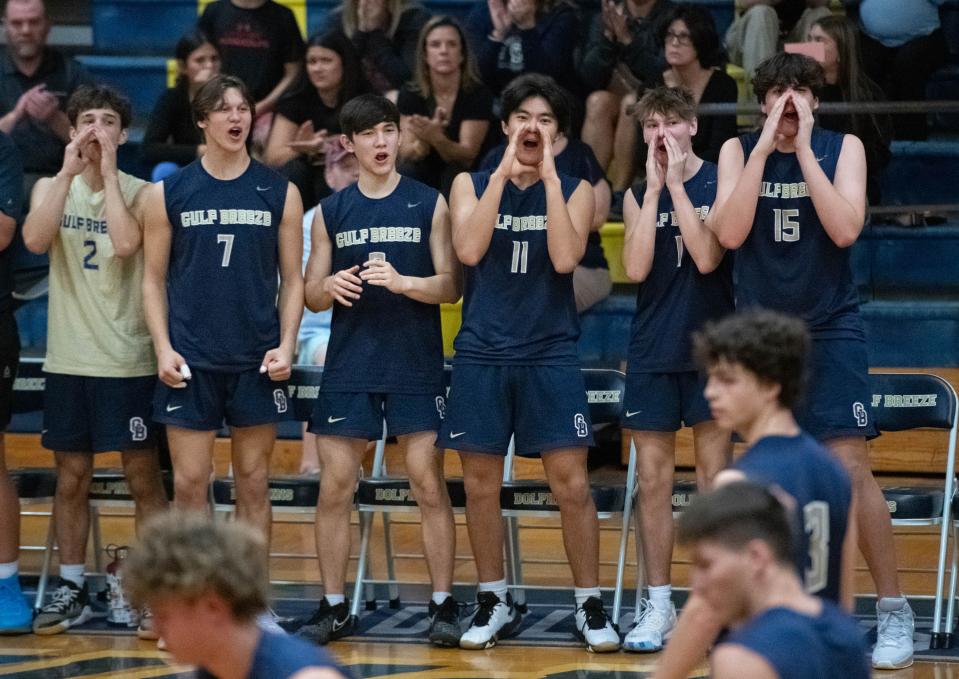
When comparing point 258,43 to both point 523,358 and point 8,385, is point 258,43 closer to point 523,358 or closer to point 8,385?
point 8,385

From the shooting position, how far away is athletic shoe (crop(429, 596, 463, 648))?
242 inches

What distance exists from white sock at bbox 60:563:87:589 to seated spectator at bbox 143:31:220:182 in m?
2.95

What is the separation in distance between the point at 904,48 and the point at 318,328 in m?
3.64

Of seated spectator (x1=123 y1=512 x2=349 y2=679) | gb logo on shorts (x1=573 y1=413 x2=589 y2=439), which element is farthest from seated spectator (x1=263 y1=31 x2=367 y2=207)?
seated spectator (x1=123 y1=512 x2=349 y2=679)

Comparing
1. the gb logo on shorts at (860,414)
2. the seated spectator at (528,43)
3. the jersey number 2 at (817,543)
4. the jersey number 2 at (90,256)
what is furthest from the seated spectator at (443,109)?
the jersey number 2 at (817,543)

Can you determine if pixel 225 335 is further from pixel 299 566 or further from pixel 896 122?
pixel 896 122

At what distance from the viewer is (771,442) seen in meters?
3.39

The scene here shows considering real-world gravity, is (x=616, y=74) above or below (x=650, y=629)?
above

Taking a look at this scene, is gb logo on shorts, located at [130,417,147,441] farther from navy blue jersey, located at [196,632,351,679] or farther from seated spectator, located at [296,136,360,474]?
navy blue jersey, located at [196,632,351,679]

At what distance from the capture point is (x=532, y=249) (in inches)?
243

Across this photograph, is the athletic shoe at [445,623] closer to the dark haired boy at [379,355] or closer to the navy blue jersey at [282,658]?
the dark haired boy at [379,355]

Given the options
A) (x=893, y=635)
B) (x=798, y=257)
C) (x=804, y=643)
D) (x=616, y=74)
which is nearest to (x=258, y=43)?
(x=616, y=74)

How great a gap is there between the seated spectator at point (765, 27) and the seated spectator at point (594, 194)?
1.24m

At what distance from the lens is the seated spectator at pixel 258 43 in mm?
9203
